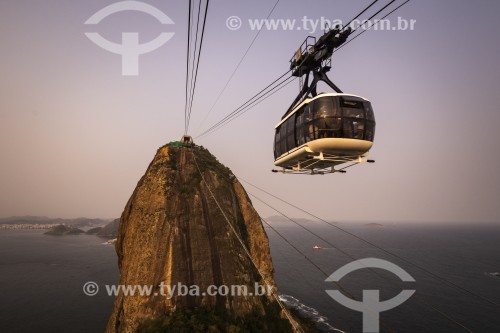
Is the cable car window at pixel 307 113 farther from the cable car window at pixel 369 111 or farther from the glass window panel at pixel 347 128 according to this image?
the cable car window at pixel 369 111

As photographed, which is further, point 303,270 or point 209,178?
point 303,270

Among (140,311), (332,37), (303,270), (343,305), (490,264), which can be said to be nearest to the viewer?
(332,37)

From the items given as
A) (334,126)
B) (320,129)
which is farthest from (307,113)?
(334,126)

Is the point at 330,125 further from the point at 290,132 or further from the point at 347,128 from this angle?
the point at 290,132

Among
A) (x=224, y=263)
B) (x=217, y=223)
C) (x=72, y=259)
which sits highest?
(x=217, y=223)

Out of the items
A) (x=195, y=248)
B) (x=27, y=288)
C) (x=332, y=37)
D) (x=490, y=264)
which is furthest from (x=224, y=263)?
(x=490, y=264)

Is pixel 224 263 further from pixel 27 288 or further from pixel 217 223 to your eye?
pixel 27 288

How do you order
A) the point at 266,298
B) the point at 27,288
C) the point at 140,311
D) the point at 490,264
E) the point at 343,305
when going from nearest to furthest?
1. the point at 140,311
2. the point at 266,298
3. the point at 343,305
4. the point at 27,288
5. the point at 490,264
